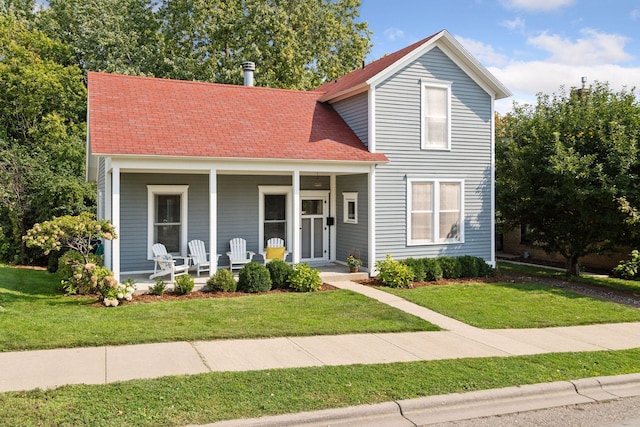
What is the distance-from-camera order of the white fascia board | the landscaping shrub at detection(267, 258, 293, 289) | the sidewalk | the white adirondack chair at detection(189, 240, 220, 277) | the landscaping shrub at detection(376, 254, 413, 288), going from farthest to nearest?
the white adirondack chair at detection(189, 240, 220, 277) → the landscaping shrub at detection(376, 254, 413, 288) → the landscaping shrub at detection(267, 258, 293, 289) → the white fascia board → the sidewalk

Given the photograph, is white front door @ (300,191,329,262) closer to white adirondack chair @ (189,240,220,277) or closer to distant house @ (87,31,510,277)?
distant house @ (87,31,510,277)

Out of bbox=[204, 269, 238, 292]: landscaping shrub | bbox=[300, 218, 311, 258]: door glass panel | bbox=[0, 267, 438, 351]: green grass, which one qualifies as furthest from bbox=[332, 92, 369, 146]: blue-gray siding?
bbox=[204, 269, 238, 292]: landscaping shrub

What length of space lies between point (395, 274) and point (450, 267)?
2144 mm

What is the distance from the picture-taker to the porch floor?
13.1 m

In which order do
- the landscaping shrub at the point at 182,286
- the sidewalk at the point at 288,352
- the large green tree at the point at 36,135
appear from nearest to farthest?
the sidewalk at the point at 288,352 < the landscaping shrub at the point at 182,286 < the large green tree at the point at 36,135

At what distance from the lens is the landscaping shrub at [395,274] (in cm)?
1421

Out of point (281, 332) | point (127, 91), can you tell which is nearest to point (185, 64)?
point (127, 91)

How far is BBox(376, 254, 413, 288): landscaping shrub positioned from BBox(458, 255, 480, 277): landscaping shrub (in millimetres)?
2058

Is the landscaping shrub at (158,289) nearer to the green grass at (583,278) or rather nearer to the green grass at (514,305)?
the green grass at (514,305)

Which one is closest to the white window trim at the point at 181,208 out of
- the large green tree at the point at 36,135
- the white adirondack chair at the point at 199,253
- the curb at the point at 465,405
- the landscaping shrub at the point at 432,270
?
the white adirondack chair at the point at 199,253

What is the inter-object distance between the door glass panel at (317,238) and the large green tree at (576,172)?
19.7 feet

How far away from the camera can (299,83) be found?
29062mm

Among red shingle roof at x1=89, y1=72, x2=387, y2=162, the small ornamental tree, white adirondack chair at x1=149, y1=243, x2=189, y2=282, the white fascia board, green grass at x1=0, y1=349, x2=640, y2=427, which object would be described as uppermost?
red shingle roof at x1=89, y1=72, x2=387, y2=162

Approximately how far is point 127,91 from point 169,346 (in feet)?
33.1
